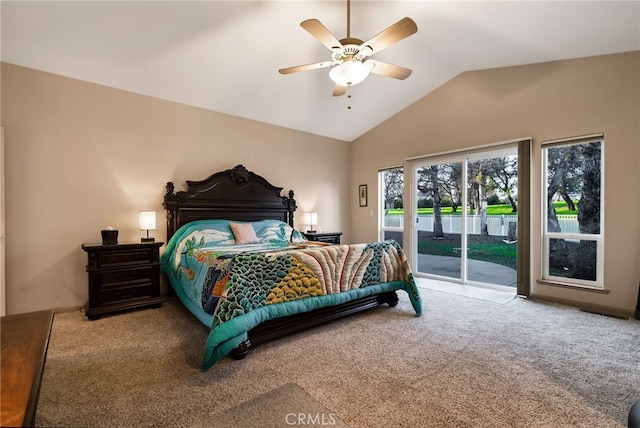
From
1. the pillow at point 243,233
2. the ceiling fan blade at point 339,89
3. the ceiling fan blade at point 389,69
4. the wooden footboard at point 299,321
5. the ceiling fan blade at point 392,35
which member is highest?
the ceiling fan blade at point 392,35

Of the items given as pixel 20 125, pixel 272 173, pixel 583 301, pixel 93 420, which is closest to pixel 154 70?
pixel 20 125

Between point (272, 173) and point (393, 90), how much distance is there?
7.72ft

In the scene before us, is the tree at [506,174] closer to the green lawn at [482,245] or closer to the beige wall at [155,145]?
the green lawn at [482,245]

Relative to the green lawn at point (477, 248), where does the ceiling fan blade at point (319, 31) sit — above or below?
above

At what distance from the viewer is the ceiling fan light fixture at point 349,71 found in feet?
7.82

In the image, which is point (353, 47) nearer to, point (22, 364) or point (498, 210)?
point (22, 364)

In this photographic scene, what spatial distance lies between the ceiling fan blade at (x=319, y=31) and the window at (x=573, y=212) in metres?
3.08

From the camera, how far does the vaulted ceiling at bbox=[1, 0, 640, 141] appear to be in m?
2.62

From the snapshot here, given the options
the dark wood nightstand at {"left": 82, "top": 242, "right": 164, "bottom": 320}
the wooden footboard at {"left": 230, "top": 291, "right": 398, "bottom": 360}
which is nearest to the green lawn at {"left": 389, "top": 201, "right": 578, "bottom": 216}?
the wooden footboard at {"left": 230, "top": 291, "right": 398, "bottom": 360}

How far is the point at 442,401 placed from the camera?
1708 millimetres

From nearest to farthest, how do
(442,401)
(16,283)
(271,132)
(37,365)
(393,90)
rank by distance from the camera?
1. (37,365)
2. (442,401)
3. (16,283)
4. (393,90)
5. (271,132)

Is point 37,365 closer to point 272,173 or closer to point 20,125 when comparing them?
point 20,125

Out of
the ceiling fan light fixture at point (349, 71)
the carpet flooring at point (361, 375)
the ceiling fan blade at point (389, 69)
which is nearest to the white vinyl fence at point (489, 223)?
the carpet flooring at point (361, 375)
